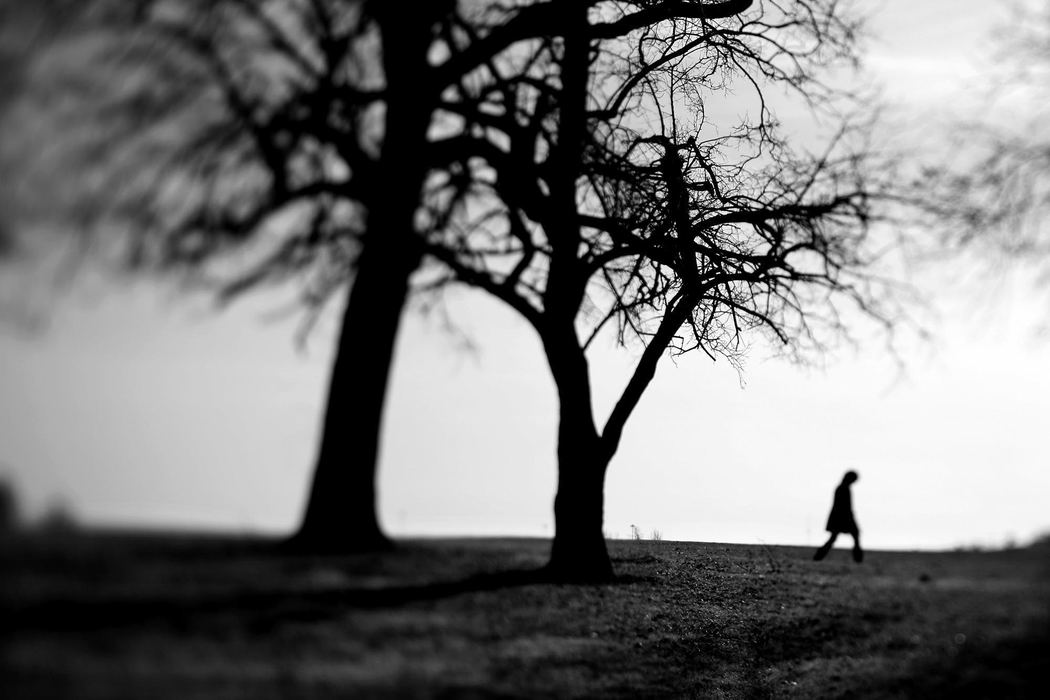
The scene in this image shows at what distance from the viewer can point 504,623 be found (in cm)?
636

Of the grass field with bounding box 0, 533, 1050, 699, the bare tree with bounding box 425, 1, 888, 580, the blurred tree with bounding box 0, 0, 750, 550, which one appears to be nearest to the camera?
the grass field with bounding box 0, 533, 1050, 699

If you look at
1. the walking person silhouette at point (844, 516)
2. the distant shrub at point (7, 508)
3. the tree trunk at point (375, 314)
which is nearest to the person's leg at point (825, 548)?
the walking person silhouette at point (844, 516)

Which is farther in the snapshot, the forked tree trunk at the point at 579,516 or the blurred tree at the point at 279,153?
the forked tree trunk at the point at 579,516

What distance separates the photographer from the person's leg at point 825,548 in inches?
348

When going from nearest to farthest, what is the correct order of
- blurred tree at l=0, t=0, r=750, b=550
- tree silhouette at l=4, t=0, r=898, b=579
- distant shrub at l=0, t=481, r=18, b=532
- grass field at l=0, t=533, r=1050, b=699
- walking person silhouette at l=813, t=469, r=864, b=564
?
1. distant shrub at l=0, t=481, r=18, b=532
2. grass field at l=0, t=533, r=1050, b=699
3. blurred tree at l=0, t=0, r=750, b=550
4. tree silhouette at l=4, t=0, r=898, b=579
5. walking person silhouette at l=813, t=469, r=864, b=564

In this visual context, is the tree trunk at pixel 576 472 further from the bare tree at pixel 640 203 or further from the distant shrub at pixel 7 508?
the distant shrub at pixel 7 508

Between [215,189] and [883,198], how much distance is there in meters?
6.63

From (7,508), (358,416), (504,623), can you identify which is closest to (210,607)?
(7,508)

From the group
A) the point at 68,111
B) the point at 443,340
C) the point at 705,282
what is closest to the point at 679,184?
the point at 705,282

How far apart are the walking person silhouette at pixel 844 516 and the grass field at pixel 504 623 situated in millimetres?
377

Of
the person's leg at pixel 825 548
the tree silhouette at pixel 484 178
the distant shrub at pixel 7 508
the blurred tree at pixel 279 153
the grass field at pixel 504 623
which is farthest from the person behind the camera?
the person's leg at pixel 825 548

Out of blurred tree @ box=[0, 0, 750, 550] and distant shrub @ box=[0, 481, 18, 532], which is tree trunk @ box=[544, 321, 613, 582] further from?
distant shrub @ box=[0, 481, 18, 532]

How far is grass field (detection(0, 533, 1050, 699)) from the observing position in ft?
12.2

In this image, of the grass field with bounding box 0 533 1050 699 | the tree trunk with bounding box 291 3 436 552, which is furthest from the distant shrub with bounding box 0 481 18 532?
the tree trunk with bounding box 291 3 436 552
